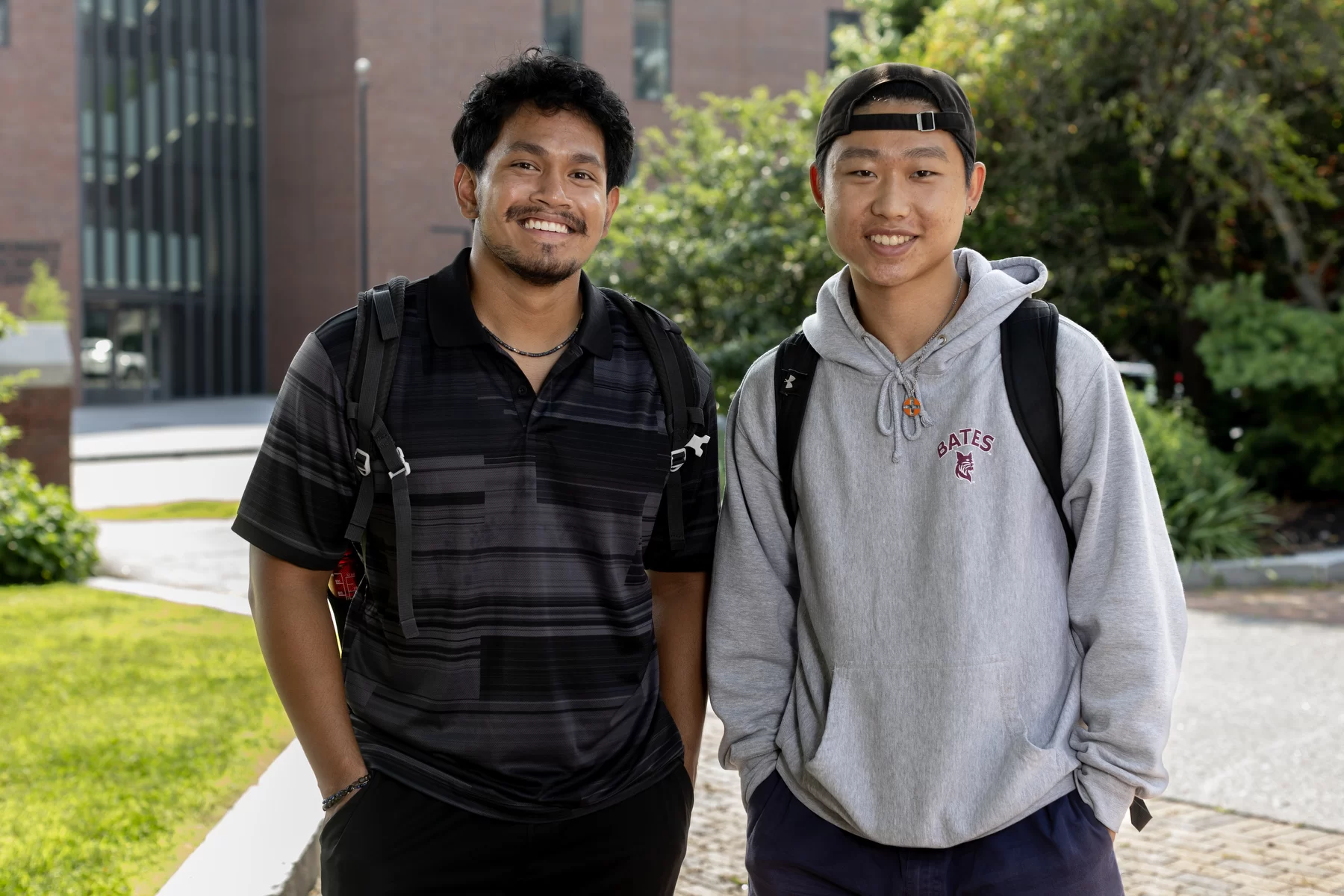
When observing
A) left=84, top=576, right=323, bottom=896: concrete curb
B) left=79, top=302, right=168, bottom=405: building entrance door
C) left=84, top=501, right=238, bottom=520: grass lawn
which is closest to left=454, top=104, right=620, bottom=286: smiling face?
left=84, top=576, right=323, bottom=896: concrete curb

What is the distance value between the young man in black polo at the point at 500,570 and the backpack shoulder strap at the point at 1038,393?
0.72m

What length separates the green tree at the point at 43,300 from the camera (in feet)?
107

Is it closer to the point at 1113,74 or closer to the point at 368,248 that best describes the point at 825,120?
the point at 1113,74

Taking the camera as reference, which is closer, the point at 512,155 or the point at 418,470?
the point at 418,470

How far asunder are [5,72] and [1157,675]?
1649 inches

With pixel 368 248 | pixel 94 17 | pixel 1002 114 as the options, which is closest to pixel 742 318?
pixel 1002 114

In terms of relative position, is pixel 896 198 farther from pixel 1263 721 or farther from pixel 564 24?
pixel 564 24

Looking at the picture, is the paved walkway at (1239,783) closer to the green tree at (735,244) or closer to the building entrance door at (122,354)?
the green tree at (735,244)

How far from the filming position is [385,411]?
2629mm

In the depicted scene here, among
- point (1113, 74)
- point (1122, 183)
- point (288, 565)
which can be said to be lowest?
point (288, 565)

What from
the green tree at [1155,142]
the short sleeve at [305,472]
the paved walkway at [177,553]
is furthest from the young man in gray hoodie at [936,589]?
the green tree at [1155,142]

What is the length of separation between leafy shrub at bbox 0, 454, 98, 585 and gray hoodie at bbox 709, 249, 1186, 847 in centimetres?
921

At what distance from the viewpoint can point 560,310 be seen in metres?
2.84

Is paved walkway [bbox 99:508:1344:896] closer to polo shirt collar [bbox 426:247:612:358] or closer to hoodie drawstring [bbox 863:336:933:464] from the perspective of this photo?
polo shirt collar [bbox 426:247:612:358]
